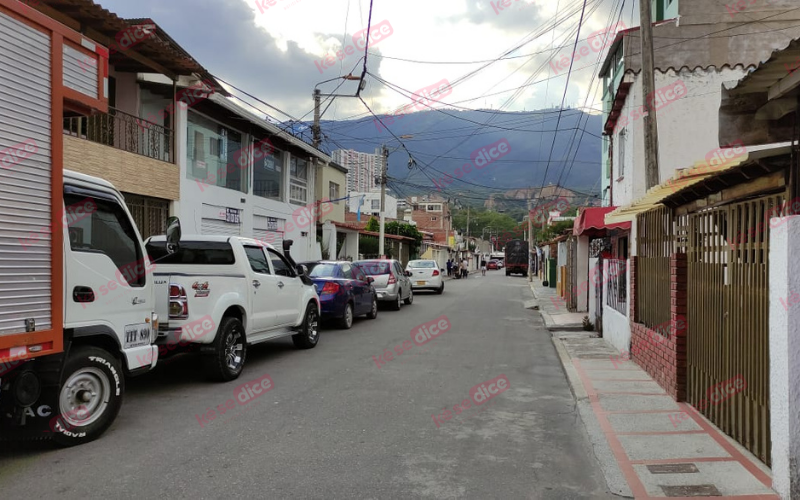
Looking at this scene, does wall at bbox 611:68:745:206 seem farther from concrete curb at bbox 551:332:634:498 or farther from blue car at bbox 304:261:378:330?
concrete curb at bbox 551:332:634:498

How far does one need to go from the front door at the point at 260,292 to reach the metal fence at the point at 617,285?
5932 millimetres

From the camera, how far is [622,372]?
8.55 meters

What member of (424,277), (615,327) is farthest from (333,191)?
(615,327)

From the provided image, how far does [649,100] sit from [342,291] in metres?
7.44

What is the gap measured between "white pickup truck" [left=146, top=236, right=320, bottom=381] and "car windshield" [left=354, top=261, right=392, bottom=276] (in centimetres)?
763

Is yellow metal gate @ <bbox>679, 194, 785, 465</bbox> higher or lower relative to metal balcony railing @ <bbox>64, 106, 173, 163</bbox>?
lower

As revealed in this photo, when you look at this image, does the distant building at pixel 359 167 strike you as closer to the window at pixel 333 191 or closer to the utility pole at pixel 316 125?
the window at pixel 333 191

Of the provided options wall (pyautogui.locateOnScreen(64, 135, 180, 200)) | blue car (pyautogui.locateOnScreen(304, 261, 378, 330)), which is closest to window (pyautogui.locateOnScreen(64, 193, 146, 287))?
wall (pyautogui.locateOnScreen(64, 135, 180, 200))

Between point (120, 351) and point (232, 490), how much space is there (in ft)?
7.33

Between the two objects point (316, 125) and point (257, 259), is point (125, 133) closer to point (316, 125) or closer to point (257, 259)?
point (257, 259)

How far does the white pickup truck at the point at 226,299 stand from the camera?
727 centimetres

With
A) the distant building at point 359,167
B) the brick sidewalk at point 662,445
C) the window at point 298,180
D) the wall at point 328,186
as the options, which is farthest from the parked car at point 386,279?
the distant building at point 359,167

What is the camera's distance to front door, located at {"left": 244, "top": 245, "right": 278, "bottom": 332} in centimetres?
867

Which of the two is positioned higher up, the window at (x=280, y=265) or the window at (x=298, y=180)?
the window at (x=298, y=180)
